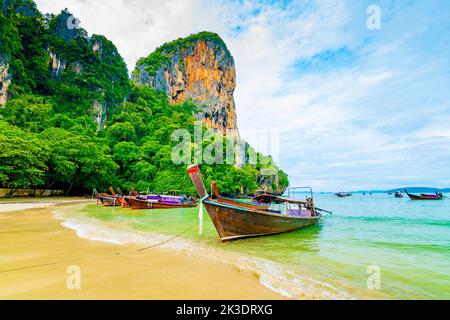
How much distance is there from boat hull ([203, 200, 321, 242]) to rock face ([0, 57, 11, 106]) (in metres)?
35.7

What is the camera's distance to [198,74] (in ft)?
235

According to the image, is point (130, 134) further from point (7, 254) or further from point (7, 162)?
point (7, 254)

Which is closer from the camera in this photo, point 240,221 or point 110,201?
point 240,221

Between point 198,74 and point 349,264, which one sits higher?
point 198,74

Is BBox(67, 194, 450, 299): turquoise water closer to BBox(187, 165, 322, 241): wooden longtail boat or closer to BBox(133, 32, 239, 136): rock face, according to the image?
BBox(187, 165, 322, 241): wooden longtail boat

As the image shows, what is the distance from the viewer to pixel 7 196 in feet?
75.0

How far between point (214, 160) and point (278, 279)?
37860mm

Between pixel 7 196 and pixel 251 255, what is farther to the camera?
pixel 7 196

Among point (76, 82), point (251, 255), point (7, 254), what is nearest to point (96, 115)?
point (76, 82)

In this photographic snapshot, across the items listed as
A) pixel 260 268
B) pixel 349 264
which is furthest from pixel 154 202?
pixel 349 264

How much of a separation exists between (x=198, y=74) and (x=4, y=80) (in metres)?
50.7

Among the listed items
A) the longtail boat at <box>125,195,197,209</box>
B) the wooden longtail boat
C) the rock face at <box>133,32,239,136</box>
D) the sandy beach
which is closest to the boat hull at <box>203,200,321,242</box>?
the wooden longtail boat

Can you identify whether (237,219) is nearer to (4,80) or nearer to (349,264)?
(349,264)

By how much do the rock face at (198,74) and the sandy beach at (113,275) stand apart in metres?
63.7
